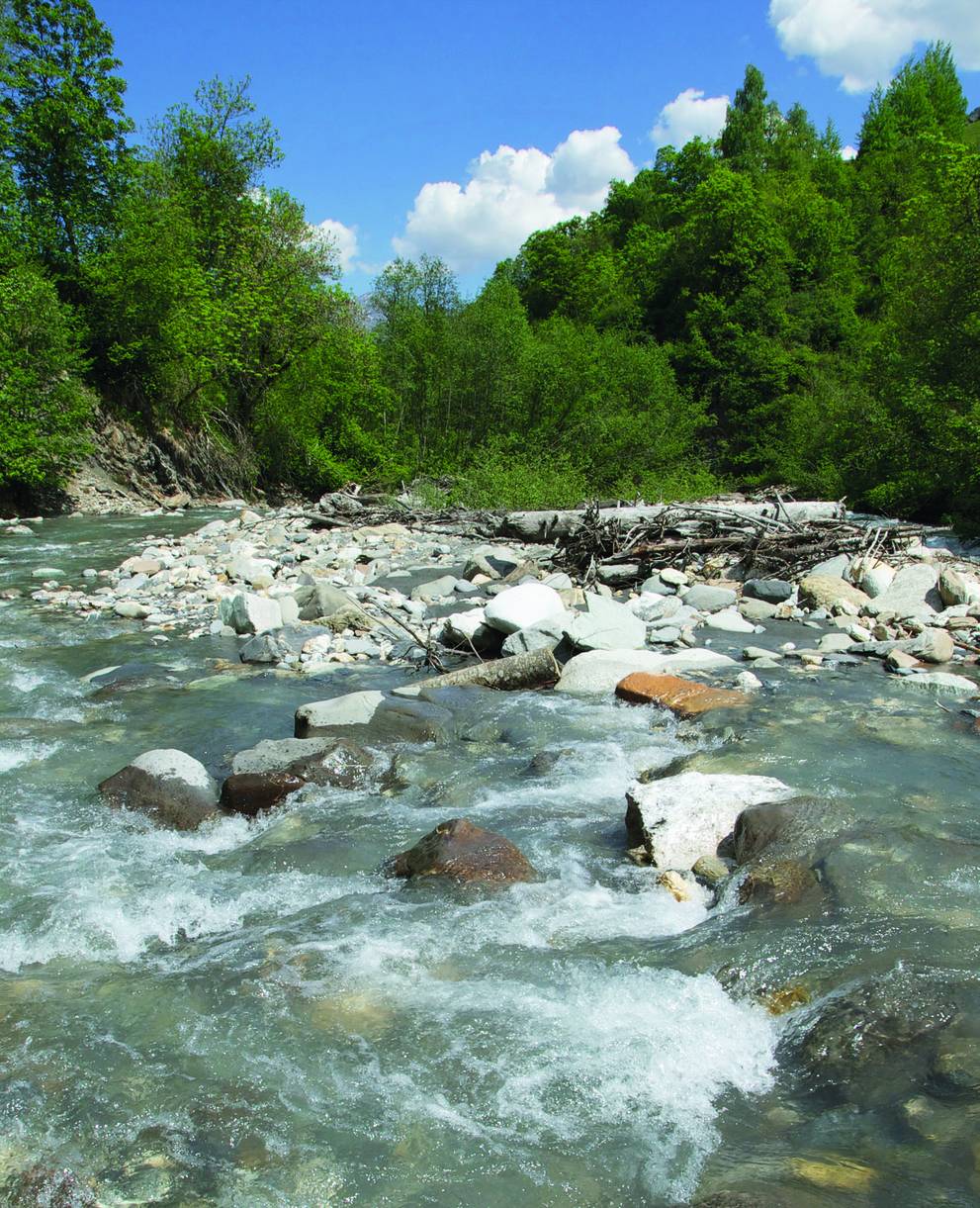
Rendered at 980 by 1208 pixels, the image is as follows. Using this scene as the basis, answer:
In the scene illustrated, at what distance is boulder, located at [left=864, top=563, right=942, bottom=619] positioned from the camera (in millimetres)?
9453

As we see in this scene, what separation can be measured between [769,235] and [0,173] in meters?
28.4

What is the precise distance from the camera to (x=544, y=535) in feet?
53.3

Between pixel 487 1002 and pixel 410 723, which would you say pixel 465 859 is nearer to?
pixel 487 1002

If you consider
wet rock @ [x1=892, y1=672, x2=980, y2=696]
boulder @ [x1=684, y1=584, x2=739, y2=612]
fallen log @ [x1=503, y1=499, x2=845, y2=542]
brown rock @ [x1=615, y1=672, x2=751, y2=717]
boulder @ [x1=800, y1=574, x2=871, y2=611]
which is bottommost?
brown rock @ [x1=615, y1=672, x2=751, y2=717]

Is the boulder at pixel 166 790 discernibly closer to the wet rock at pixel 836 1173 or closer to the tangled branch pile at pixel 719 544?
the wet rock at pixel 836 1173

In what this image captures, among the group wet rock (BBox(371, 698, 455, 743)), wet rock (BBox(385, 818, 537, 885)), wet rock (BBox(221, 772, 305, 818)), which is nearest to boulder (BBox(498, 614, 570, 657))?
wet rock (BBox(371, 698, 455, 743))

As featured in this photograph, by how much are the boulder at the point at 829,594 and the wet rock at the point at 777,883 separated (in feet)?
21.4

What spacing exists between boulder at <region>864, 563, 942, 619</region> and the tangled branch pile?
1420mm

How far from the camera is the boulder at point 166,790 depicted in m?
5.25

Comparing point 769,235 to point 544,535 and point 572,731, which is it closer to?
point 544,535

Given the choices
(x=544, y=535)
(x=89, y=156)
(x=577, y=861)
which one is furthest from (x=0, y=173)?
(x=577, y=861)

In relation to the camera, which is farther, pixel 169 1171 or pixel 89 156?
pixel 89 156

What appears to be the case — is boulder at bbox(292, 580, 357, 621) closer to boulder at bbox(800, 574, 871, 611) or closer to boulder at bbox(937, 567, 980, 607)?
boulder at bbox(800, 574, 871, 611)

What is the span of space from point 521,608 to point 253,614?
317 centimetres
